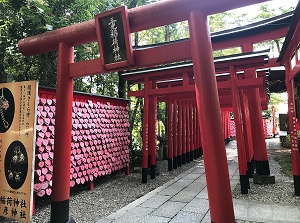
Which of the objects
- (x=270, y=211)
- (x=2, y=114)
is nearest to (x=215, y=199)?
(x=270, y=211)

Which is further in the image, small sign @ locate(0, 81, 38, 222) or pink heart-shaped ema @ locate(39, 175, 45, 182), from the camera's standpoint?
pink heart-shaped ema @ locate(39, 175, 45, 182)

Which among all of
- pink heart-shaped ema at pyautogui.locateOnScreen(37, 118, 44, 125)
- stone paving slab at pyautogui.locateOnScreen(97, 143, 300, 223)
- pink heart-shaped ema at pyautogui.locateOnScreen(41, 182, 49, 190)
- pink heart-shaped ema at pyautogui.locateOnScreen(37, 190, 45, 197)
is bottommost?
→ stone paving slab at pyautogui.locateOnScreen(97, 143, 300, 223)

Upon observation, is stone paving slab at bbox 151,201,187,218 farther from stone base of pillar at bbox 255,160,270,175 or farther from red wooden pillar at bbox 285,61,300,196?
stone base of pillar at bbox 255,160,270,175

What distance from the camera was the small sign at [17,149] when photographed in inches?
136

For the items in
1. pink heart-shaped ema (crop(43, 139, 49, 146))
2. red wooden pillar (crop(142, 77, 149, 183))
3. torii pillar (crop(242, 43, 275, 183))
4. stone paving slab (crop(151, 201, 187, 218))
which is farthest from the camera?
red wooden pillar (crop(142, 77, 149, 183))

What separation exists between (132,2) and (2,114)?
848 cm

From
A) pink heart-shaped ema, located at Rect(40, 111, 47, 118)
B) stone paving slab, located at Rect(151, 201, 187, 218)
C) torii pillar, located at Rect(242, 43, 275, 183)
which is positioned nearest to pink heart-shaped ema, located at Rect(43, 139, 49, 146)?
pink heart-shaped ema, located at Rect(40, 111, 47, 118)

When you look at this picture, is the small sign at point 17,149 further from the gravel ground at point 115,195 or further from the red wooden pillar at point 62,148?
the gravel ground at point 115,195

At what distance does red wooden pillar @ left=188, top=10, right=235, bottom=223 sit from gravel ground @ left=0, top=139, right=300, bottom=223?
5.24 ft

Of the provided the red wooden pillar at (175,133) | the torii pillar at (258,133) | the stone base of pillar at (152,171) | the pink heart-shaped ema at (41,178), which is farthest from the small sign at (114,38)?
the red wooden pillar at (175,133)

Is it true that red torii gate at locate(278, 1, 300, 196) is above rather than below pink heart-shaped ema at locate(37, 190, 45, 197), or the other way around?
above

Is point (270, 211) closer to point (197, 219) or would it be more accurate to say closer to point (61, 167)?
point (197, 219)

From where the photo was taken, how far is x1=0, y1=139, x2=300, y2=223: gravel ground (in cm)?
460

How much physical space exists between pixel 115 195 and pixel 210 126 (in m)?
3.91
